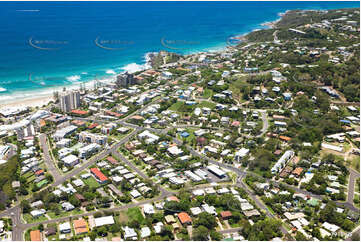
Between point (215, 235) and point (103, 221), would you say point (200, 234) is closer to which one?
point (215, 235)

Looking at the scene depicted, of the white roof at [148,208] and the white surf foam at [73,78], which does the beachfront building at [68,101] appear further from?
the white roof at [148,208]

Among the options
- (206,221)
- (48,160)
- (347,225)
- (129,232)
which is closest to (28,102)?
(48,160)

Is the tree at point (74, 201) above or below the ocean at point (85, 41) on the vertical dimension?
below

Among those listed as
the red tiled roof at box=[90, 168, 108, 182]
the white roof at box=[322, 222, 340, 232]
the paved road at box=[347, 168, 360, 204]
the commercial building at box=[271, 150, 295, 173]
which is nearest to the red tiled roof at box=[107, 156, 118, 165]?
the red tiled roof at box=[90, 168, 108, 182]

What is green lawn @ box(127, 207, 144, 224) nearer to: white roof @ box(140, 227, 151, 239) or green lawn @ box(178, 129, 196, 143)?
white roof @ box(140, 227, 151, 239)

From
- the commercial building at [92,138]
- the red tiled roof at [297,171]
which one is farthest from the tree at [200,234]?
the commercial building at [92,138]

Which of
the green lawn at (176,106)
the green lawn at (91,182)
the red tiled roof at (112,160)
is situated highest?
the green lawn at (176,106)

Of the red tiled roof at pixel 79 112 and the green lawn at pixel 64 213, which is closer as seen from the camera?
the green lawn at pixel 64 213
